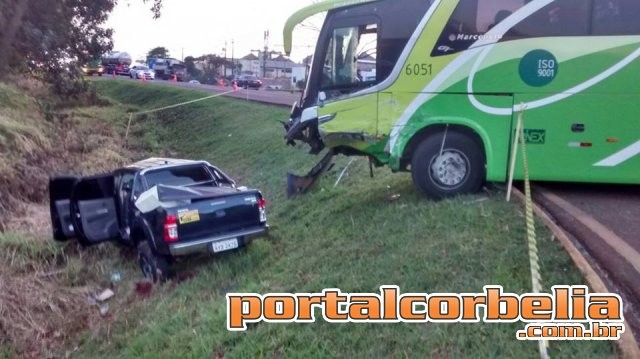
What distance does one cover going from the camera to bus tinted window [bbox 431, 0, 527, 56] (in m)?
8.07

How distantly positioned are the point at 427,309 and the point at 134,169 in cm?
637

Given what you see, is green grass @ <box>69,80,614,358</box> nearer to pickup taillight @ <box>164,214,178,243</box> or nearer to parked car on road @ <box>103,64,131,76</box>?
pickup taillight @ <box>164,214,178,243</box>

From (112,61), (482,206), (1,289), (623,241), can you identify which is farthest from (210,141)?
(112,61)

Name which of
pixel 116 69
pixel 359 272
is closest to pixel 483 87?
pixel 359 272

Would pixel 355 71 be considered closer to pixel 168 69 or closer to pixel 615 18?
pixel 615 18

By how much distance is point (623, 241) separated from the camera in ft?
20.3

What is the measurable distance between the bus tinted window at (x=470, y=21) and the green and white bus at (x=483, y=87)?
0.04 ft

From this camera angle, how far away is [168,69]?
206 ft

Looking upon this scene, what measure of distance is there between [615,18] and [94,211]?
26.7ft

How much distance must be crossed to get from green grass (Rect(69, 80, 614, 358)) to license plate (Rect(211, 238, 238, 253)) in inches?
9.9

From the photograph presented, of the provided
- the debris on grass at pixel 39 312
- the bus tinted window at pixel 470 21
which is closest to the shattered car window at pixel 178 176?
the debris on grass at pixel 39 312

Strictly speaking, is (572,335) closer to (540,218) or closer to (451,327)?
(451,327)

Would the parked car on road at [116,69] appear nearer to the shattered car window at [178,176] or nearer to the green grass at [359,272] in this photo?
the green grass at [359,272]
